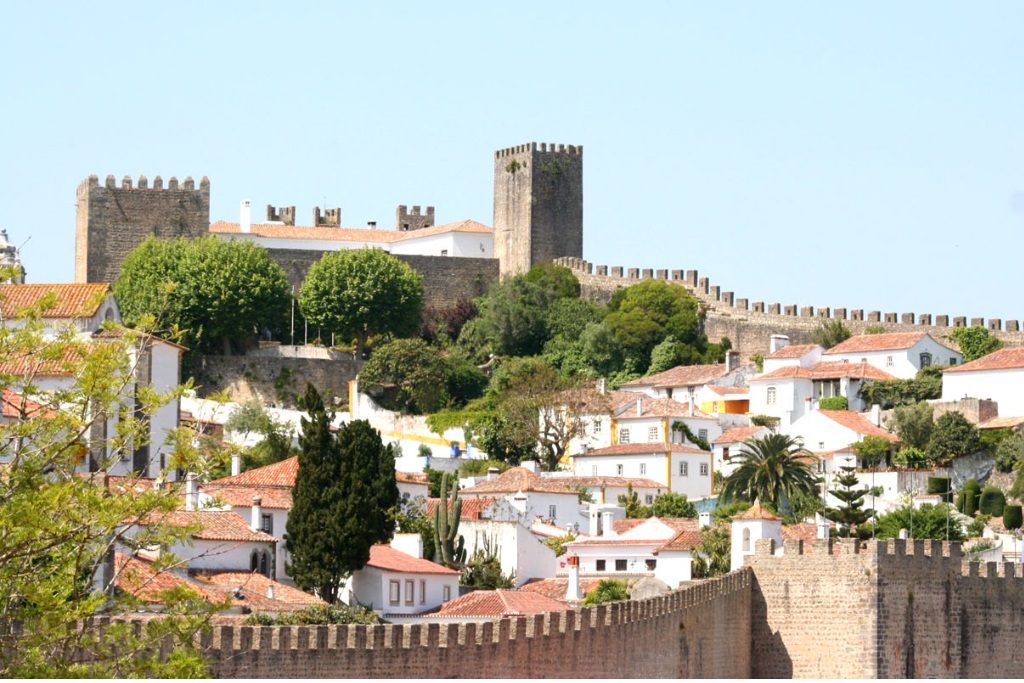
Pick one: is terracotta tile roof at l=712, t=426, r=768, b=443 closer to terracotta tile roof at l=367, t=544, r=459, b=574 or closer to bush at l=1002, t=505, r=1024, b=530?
bush at l=1002, t=505, r=1024, b=530

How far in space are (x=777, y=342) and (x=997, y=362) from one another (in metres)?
9.42

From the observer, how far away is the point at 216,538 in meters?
44.0

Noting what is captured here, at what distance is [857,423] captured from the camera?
71625 millimetres

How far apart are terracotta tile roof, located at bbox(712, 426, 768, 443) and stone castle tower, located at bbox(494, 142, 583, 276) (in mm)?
18594

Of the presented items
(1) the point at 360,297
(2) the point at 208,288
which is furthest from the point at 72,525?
(1) the point at 360,297

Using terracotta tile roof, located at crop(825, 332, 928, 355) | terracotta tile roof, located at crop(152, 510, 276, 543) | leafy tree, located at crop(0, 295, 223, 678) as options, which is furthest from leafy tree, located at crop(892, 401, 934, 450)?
leafy tree, located at crop(0, 295, 223, 678)

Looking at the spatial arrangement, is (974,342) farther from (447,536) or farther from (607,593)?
(607,593)

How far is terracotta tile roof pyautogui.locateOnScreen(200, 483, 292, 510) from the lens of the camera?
48625 millimetres

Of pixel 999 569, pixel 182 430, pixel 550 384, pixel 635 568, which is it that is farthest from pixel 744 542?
pixel 550 384

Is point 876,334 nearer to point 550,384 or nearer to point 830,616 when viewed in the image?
point 550,384

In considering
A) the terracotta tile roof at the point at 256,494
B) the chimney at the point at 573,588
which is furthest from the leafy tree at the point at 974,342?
the terracotta tile roof at the point at 256,494

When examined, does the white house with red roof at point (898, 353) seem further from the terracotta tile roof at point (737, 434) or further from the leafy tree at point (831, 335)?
the terracotta tile roof at point (737, 434)

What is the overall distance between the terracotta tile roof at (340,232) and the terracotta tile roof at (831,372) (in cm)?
1847

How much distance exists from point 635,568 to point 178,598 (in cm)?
3110
